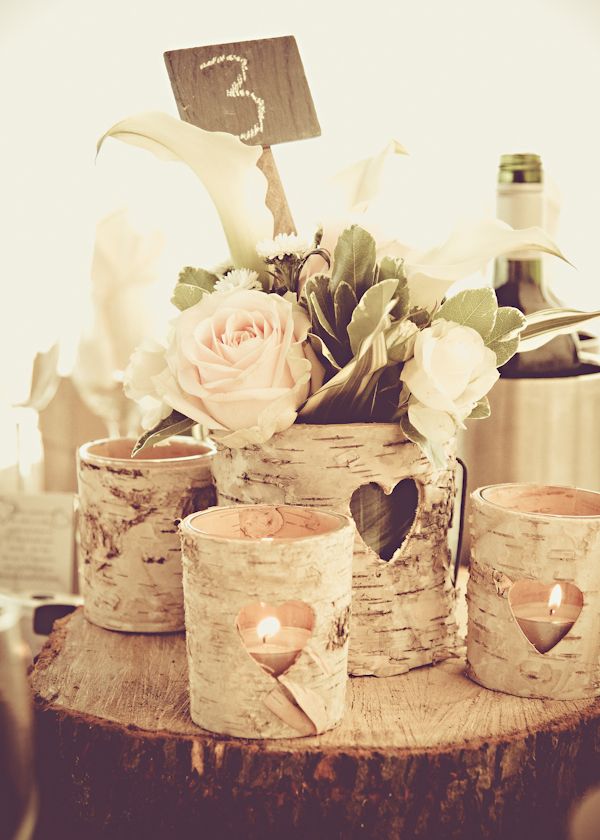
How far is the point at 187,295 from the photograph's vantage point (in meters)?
0.52

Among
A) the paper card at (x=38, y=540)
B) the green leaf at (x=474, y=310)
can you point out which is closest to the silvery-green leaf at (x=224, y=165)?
the green leaf at (x=474, y=310)

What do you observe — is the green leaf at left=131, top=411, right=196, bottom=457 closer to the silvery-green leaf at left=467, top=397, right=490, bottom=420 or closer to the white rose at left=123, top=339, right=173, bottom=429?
the white rose at left=123, top=339, right=173, bottom=429

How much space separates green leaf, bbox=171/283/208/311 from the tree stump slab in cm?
20

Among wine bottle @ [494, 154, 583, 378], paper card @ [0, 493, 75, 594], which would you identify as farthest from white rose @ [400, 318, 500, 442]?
paper card @ [0, 493, 75, 594]

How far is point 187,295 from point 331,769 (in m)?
0.24

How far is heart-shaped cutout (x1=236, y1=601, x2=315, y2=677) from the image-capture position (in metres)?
0.47

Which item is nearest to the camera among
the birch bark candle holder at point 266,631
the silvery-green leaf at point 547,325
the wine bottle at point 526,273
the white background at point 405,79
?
the birch bark candle holder at point 266,631

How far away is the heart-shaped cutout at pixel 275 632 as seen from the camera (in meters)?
0.47

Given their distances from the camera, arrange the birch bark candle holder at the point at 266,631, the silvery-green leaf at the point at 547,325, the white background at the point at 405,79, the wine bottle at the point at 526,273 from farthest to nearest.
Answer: the white background at the point at 405,79 → the wine bottle at the point at 526,273 → the silvery-green leaf at the point at 547,325 → the birch bark candle holder at the point at 266,631

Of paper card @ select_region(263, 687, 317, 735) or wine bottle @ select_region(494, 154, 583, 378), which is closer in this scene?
paper card @ select_region(263, 687, 317, 735)

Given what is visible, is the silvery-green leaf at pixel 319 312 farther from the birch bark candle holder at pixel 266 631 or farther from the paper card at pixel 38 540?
the paper card at pixel 38 540

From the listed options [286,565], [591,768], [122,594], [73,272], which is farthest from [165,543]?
[73,272]

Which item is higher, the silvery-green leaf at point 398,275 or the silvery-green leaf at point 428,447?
the silvery-green leaf at point 398,275

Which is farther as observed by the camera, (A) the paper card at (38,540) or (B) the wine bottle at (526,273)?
(A) the paper card at (38,540)
